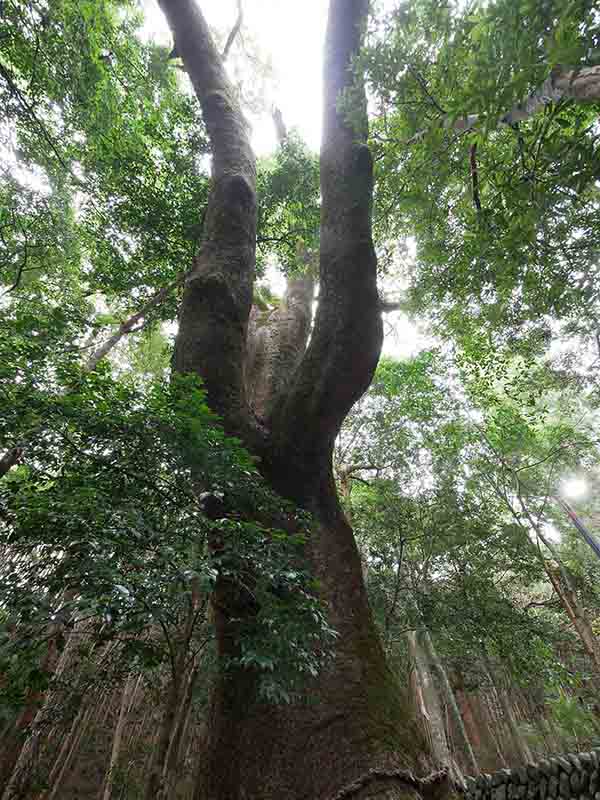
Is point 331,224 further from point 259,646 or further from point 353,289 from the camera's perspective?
point 259,646

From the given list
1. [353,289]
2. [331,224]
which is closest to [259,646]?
[353,289]

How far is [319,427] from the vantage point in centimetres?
280

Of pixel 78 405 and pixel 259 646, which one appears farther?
pixel 78 405

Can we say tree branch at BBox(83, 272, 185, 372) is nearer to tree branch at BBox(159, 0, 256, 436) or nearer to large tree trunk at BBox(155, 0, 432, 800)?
tree branch at BBox(159, 0, 256, 436)

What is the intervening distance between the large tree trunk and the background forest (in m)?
0.17

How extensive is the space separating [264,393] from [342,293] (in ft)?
4.86

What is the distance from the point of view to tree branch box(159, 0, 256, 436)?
2744mm

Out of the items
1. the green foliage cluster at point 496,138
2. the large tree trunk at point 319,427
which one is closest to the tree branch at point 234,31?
the large tree trunk at point 319,427

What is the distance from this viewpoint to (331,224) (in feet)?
9.46

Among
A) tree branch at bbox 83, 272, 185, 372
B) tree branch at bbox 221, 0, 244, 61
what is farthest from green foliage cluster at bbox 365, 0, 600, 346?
tree branch at bbox 221, 0, 244, 61

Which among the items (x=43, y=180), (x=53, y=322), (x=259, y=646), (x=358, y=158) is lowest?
(x=259, y=646)

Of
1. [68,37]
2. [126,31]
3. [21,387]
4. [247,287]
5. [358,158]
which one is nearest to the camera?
[21,387]

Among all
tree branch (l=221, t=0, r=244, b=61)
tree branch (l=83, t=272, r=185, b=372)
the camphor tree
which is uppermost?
tree branch (l=221, t=0, r=244, b=61)

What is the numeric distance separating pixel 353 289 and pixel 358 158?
39.2 inches
